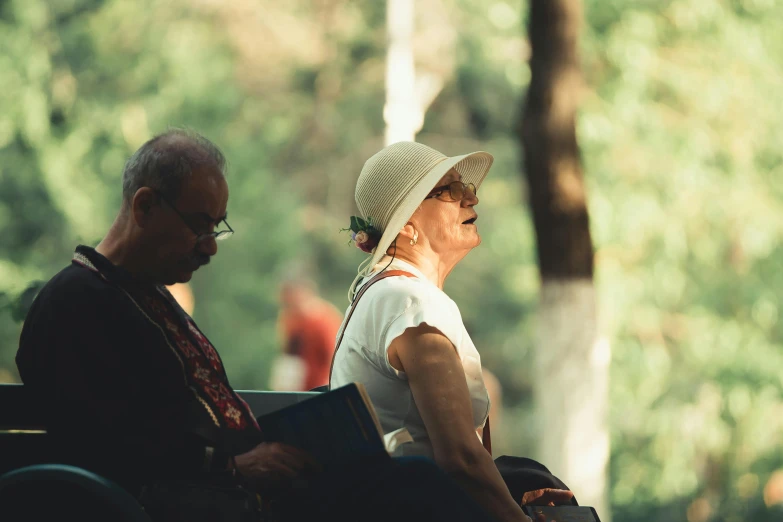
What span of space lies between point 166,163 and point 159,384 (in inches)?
20.4

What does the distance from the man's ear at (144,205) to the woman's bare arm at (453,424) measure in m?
0.69

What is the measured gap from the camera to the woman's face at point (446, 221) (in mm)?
3023

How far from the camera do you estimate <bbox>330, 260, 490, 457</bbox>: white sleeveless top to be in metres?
2.66

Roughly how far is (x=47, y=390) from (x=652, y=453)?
10.5 meters

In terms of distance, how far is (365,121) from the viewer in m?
20.2

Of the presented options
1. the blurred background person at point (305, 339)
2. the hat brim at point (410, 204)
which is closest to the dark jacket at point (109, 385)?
the hat brim at point (410, 204)

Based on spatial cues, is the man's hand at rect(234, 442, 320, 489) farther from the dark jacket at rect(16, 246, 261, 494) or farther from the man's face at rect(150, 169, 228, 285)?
the man's face at rect(150, 169, 228, 285)

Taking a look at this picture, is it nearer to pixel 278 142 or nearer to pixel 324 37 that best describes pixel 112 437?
pixel 278 142

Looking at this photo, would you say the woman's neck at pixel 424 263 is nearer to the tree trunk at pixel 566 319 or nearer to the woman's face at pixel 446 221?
the woman's face at pixel 446 221

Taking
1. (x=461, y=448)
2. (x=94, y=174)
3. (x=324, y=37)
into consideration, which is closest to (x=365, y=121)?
(x=324, y=37)

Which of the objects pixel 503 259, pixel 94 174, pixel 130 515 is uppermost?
pixel 94 174

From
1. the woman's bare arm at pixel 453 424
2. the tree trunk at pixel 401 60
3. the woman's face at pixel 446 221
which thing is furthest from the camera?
the tree trunk at pixel 401 60

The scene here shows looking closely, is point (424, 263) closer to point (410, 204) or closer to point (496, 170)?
point (410, 204)

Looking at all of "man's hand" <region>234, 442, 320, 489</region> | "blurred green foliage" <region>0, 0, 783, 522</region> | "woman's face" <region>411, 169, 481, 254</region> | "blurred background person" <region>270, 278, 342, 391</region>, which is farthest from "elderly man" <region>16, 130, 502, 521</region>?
"blurred background person" <region>270, 278, 342, 391</region>
